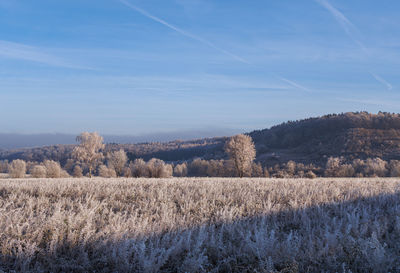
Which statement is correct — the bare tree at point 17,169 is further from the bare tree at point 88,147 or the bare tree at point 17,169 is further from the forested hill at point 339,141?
the forested hill at point 339,141

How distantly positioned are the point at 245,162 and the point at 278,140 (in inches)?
5992

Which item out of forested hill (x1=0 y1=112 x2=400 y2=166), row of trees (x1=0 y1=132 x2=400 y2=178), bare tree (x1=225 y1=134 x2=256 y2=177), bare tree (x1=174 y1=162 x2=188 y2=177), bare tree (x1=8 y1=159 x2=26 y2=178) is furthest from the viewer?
forested hill (x1=0 y1=112 x2=400 y2=166)

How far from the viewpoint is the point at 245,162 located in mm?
52750

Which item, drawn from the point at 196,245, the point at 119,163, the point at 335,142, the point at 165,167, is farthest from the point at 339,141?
the point at 196,245

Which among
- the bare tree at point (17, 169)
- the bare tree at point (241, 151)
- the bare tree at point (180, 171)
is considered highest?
the bare tree at point (241, 151)

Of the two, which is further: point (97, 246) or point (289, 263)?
point (97, 246)

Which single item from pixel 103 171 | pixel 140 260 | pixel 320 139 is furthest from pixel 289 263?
pixel 320 139

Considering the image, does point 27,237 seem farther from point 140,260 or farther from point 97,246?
point 140,260

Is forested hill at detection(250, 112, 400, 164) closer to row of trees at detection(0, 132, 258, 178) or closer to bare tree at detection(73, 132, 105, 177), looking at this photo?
row of trees at detection(0, 132, 258, 178)

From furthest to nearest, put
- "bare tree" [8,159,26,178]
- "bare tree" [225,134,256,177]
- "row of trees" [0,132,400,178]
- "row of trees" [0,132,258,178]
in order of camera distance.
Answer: "bare tree" [8,159,26,178] → "row of trees" [0,132,400,178] → "row of trees" [0,132,258,178] → "bare tree" [225,134,256,177]

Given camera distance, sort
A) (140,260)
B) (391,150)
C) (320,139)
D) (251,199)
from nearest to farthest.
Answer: (140,260) → (251,199) → (391,150) → (320,139)

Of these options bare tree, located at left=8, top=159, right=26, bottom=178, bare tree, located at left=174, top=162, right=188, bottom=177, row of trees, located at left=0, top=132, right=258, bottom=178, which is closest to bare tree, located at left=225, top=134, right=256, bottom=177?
row of trees, located at left=0, top=132, right=258, bottom=178

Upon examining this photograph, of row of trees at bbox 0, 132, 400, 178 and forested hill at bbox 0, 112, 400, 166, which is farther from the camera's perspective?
forested hill at bbox 0, 112, 400, 166

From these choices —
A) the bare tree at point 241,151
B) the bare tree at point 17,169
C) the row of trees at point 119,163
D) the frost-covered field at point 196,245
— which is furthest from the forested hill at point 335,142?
the frost-covered field at point 196,245
